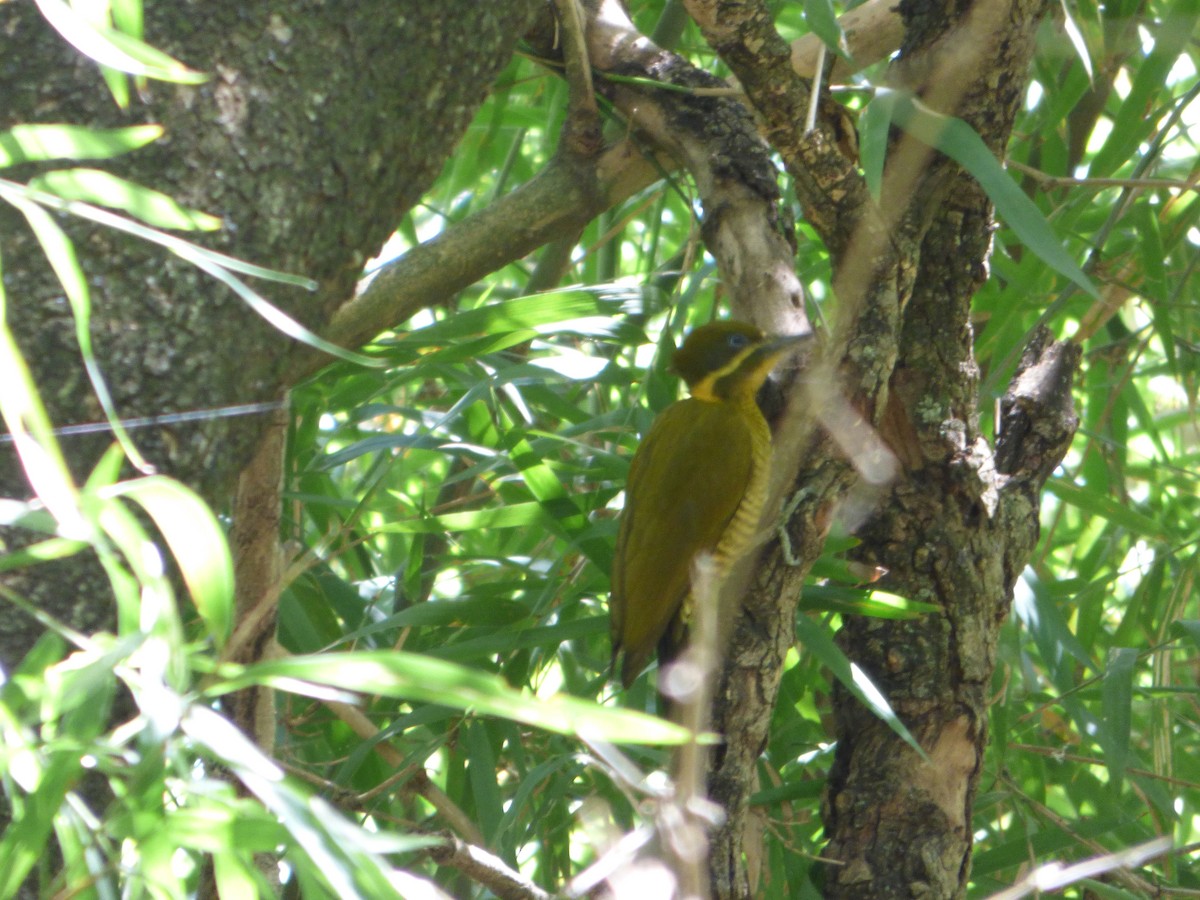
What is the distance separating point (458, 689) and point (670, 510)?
1.56m

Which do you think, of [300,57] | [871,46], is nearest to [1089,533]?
[871,46]

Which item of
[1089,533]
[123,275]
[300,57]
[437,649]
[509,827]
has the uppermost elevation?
[300,57]

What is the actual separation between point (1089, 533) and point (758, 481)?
156 centimetres

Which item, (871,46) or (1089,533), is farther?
(1089,533)

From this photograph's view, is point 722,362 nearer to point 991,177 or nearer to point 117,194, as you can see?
point 991,177

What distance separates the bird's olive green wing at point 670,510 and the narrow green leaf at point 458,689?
1313 mm

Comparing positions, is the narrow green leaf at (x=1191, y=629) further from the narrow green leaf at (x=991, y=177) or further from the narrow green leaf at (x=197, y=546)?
the narrow green leaf at (x=197, y=546)

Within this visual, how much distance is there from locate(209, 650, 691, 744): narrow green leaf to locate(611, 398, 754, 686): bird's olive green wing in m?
1.31

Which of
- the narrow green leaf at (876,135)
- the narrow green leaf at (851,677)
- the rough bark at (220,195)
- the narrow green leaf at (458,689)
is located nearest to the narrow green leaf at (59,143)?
the rough bark at (220,195)

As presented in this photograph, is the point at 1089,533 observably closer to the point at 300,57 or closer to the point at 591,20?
the point at 591,20

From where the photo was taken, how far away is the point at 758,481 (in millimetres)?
2398

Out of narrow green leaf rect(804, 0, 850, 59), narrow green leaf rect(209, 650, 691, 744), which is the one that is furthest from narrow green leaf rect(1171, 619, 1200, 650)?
narrow green leaf rect(209, 650, 691, 744)

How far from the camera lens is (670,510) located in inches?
91.6

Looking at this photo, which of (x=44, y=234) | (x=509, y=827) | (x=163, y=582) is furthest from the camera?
(x=509, y=827)
